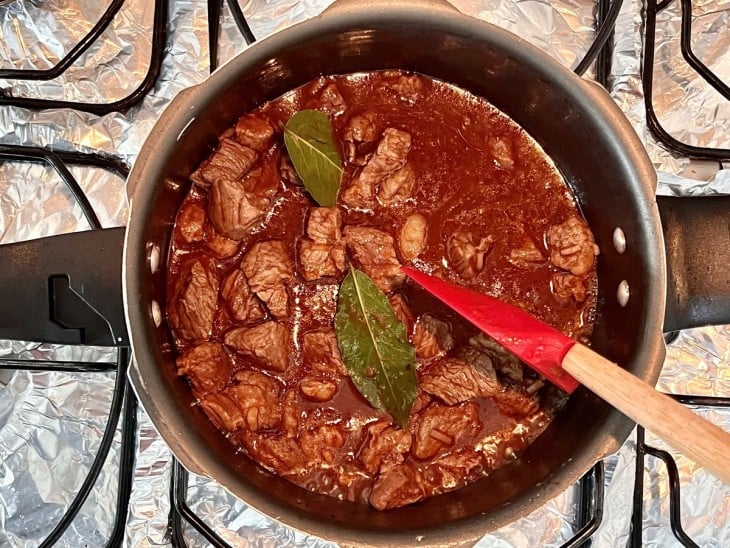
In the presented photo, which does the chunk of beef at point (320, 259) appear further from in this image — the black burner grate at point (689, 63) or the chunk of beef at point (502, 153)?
the black burner grate at point (689, 63)

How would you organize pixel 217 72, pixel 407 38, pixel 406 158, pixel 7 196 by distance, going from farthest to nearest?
pixel 7 196
pixel 406 158
pixel 407 38
pixel 217 72

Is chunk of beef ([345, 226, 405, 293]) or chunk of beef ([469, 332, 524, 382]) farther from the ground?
chunk of beef ([345, 226, 405, 293])

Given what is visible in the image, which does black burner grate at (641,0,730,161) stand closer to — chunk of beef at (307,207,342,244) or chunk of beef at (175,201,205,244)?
chunk of beef at (307,207,342,244)

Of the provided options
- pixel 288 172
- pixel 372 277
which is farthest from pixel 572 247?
pixel 288 172

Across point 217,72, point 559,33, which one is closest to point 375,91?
point 217,72

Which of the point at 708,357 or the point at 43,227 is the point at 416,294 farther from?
the point at 43,227

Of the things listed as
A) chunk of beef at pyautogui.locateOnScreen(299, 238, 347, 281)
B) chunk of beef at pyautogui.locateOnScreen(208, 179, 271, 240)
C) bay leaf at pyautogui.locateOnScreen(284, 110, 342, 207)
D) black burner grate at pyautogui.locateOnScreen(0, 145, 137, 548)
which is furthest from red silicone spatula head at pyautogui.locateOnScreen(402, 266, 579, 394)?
black burner grate at pyautogui.locateOnScreen(0, 145, 137, 548)
